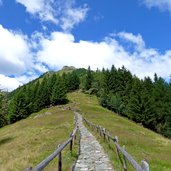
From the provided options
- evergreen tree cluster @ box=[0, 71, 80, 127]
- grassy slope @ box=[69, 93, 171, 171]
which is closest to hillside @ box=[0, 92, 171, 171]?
grassy slope @ box=[69, 93, 171, 171]

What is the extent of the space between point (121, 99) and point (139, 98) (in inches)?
998

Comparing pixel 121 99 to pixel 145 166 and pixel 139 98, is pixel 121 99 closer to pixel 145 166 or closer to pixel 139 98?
pixel 139 98

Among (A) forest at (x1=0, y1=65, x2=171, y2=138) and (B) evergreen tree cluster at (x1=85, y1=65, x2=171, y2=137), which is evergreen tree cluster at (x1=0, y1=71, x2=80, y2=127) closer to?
(A) forest at (x1=0, y1=65, x2=171, y2=138)

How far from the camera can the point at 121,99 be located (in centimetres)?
12238

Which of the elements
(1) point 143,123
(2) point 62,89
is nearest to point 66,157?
(1) point 143,123

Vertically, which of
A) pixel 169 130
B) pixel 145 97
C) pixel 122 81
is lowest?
pixel 169 130

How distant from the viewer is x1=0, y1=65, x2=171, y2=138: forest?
95.3 meters

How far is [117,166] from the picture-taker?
52.2 ft

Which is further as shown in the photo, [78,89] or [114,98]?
[78,89]

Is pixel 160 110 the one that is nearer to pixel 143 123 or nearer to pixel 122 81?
pixel 143 123

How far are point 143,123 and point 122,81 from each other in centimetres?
4249

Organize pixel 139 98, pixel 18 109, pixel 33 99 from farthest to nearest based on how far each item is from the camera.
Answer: pixel 33 99
pixel 18 109
pixel 139 98

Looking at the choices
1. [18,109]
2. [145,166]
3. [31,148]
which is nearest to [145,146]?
[31,148]

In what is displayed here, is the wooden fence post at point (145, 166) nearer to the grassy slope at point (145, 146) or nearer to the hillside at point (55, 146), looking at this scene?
the hillside at point (55, 146)
